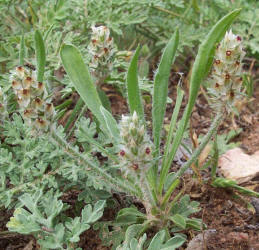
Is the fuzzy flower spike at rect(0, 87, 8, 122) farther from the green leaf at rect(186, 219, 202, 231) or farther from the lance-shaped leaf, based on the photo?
the green leaf at rect(186, 219, 202, 231)

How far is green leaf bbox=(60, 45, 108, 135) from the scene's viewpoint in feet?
6.75

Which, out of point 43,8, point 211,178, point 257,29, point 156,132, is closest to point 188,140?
point 211,178

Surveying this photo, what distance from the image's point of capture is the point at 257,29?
3574 mm

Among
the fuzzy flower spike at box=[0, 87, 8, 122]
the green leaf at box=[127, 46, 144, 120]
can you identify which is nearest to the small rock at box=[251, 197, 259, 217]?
the green leaf at box=[127, 46, 144, 120]

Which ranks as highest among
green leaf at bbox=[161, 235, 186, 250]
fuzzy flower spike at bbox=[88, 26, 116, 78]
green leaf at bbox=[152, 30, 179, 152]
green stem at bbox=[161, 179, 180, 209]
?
fuzzy flower spike at bbox=[88, 26, 116, 78]

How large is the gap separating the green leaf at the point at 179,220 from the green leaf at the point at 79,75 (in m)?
0.57

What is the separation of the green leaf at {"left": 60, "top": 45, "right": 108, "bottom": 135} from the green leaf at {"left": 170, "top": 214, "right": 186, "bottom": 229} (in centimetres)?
57

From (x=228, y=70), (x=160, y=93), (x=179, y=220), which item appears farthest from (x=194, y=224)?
(x=228, y=70)

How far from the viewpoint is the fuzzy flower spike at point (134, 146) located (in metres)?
1.64

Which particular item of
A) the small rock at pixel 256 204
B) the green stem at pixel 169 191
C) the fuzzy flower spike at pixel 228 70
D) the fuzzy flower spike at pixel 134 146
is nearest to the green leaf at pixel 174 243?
the green stem at pixel 169 191

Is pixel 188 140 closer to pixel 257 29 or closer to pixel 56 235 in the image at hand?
pixel 257 29

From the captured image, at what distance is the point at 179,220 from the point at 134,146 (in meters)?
0.58

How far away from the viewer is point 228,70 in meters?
1.86

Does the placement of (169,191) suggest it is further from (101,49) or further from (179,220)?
(101,49)
